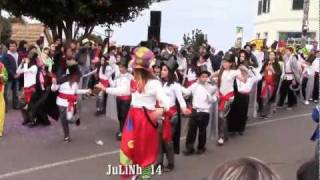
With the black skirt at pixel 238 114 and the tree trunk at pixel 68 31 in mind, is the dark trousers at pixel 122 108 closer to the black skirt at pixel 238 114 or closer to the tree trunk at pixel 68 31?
the black skirt at pixel 238 114

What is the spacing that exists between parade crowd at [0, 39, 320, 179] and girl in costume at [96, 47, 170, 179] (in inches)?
0.5

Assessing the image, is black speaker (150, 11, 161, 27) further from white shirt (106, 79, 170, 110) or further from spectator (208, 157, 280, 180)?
spectator (208, 157, 280, 180)

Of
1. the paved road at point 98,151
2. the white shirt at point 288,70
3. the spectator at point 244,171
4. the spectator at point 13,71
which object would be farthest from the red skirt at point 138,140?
the white shirt at point 288,70

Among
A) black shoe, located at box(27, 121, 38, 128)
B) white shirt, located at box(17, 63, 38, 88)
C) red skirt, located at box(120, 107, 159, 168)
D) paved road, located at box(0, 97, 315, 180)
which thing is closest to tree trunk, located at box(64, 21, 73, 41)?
paved road, located at box(0, 97, 315, 180)

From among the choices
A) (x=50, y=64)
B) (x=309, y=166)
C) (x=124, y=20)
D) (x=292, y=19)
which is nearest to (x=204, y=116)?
(x=50, y=64)

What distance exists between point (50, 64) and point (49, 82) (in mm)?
1143

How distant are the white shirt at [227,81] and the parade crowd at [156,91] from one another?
0.02 metres

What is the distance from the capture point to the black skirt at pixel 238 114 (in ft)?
41.3

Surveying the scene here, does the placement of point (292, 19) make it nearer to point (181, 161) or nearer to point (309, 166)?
point (181, 161)

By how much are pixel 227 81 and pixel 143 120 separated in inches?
180

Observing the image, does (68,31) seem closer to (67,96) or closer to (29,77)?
(29,77)

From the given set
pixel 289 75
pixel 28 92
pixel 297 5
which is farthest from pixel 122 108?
pixel 297 5

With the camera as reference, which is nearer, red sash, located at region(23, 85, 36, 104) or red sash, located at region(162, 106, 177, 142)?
red sash, located at region(162, 106, 177, 142)

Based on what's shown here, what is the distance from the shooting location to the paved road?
9047 millimetres
